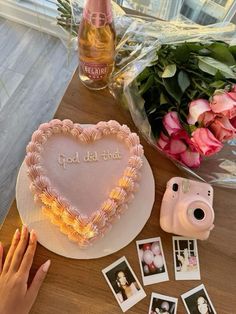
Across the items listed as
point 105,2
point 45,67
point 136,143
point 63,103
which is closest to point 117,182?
point 136,143

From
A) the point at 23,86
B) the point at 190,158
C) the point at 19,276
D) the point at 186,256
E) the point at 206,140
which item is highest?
the point at 206,140

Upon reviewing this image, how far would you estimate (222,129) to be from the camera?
690 millimetres

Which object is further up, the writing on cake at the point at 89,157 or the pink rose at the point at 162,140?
→ the pink rose at the point at 162,140

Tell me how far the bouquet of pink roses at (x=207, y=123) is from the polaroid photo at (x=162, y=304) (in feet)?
0.95

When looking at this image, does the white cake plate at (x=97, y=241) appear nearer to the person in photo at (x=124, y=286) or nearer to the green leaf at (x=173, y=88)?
the person in photo at (x=124, y=286)

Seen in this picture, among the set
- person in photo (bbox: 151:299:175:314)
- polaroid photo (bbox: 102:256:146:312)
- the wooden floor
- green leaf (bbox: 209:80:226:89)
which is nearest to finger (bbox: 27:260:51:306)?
polaroid photo (bbox: 102:256:146:312)

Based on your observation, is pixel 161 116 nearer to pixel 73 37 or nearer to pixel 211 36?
pixel 211 36

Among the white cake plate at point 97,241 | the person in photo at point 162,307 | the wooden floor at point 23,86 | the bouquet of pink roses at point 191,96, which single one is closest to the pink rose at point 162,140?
the bouquet of pink roses at point 191,96

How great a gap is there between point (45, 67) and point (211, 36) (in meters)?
1.01

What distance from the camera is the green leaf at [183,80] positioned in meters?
0.73

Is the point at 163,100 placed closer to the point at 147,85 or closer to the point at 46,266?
the point at 147,85

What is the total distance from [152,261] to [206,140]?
0.86ft

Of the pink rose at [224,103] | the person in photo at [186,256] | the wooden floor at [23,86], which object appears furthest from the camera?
the wooden floor at [23,86]

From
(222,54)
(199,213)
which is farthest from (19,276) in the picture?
(222,54)
